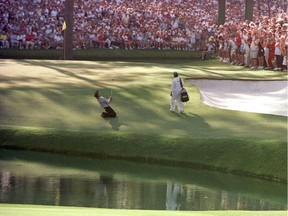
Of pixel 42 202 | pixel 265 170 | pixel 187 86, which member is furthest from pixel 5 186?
pixel 187 86

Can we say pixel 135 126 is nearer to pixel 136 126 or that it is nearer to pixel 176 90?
pixel 136 126

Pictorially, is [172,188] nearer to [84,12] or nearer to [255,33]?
[255,33]

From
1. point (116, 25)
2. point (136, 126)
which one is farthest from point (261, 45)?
point (116, 25)

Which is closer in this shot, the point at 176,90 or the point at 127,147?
the point at 127,147

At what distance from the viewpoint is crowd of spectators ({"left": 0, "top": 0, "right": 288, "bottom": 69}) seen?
190 feet

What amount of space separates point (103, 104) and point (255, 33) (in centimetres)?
1669

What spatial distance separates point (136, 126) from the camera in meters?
29.3

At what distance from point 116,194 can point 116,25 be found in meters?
40.1

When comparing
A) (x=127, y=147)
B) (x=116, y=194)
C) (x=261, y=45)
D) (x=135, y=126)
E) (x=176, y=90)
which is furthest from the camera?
(x=261, y=45)

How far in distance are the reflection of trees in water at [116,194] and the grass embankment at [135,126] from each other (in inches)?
90.2

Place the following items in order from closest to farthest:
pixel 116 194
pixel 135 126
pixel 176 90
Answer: pixel 116 194, pixel 135 126, pixel 176 90

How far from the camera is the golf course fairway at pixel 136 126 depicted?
85.5 feet

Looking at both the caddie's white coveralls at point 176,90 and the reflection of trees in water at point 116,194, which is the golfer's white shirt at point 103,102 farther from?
the reflection of trees in water at point 116,194

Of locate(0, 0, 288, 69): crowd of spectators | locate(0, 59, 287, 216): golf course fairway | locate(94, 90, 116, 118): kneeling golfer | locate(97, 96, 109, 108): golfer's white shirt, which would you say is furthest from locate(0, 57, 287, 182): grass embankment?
locate(0, 0, 288, 69): crowd of spectators
